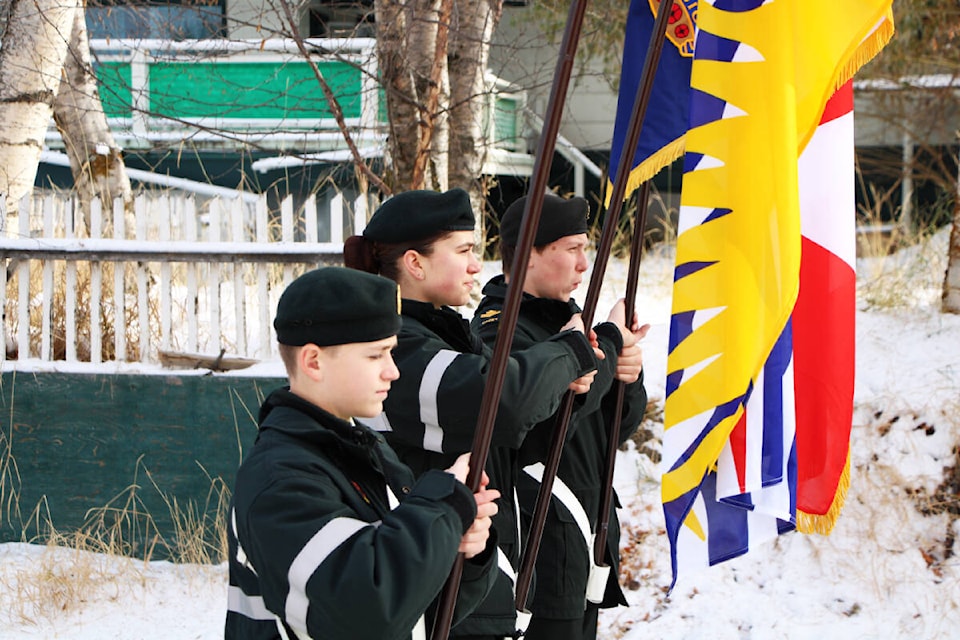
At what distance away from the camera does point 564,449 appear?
344 centimetres

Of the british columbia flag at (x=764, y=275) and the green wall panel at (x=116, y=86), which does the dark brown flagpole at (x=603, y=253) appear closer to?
the british columbia flag at (x=764, y=275)

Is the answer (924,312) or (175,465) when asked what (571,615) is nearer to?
(175,465)

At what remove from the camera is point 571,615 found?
3305 millimetres

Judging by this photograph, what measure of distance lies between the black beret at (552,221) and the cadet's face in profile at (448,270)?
0.49 m

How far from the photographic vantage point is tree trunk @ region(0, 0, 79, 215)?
6.48 metres

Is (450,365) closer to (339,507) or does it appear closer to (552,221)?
(339,507)

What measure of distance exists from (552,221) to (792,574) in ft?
9.78

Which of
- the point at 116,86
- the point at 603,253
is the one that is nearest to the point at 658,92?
the point at 603,253

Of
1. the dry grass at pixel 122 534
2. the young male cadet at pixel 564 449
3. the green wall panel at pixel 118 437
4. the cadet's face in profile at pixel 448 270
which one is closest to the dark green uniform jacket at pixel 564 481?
the young male cadet at pixel 564 449

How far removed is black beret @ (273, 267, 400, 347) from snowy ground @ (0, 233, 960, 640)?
3438mm

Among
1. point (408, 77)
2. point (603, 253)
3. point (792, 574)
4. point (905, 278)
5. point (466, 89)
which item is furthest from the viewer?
point (905, 278)

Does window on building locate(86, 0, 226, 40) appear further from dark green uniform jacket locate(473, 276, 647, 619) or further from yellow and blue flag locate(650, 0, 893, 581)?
yellow and blue flag locate(650, 0, 893, 581)

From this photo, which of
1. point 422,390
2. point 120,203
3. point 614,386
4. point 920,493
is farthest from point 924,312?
point 422,390

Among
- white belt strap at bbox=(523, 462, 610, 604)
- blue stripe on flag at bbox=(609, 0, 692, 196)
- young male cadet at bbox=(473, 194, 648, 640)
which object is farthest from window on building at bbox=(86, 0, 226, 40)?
white belt strap at bbox=(523, 462, 610, 604)
